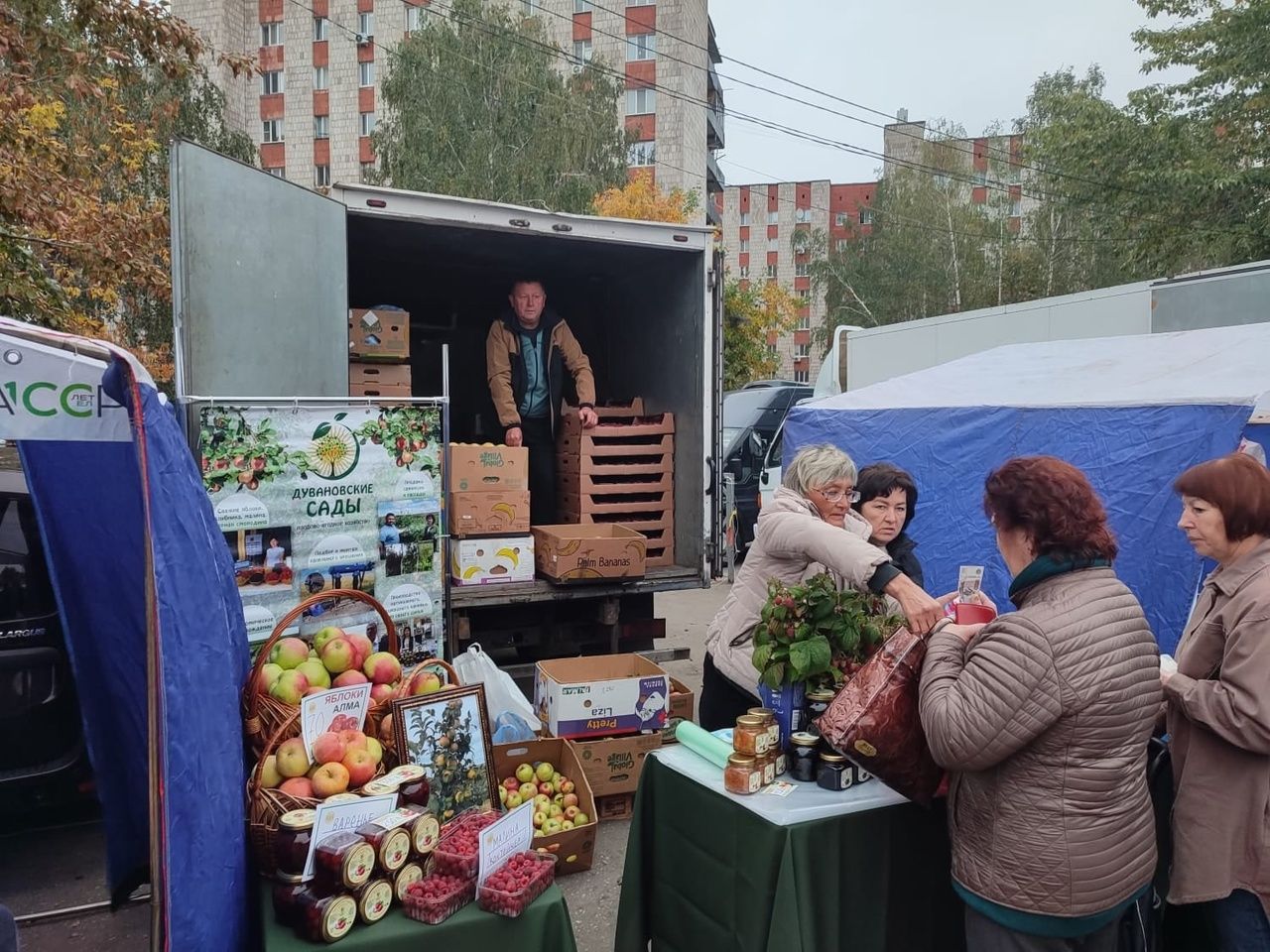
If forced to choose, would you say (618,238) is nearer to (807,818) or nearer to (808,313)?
(807,818)

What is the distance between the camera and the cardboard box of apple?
348 centimetres

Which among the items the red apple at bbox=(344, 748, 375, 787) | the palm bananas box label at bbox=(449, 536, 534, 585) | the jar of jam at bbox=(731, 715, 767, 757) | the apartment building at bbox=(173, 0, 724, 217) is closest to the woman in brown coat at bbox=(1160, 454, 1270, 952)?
the jar of jam at bbox=(731, 715, 767, 757)

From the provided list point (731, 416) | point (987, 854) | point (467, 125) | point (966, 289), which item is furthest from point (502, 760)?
point (966, 289)

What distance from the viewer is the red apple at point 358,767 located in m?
2.30

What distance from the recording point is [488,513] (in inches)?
196

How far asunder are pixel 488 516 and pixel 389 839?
3025mm

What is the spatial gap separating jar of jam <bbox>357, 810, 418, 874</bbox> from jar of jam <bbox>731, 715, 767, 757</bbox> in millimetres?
845

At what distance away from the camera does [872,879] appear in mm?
2227

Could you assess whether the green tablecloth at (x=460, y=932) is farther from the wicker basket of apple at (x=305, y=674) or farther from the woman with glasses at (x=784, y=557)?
the woman with glasses at (x=784, y=557)

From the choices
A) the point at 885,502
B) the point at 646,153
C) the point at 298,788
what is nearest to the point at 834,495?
the point at 885,502

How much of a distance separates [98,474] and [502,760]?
195 cm

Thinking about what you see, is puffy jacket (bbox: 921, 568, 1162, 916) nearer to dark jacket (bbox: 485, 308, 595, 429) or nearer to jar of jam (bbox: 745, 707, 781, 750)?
jar of jam (bbox: 745, 707, 781, 750)

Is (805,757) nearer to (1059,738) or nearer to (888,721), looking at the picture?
(888,721)

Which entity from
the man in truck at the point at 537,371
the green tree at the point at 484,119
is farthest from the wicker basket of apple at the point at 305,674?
the green tree at the point at 484,119
